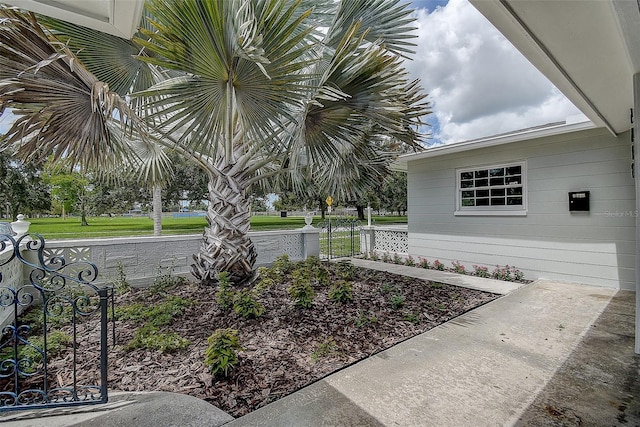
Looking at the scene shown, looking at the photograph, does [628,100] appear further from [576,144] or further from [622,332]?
[622,332]

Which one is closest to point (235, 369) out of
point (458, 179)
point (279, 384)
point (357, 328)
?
point (279, 384)

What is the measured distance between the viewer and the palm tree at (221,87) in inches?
108

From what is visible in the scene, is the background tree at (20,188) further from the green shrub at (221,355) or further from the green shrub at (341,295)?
the green shrub at (221,355)

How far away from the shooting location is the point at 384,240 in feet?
29.6

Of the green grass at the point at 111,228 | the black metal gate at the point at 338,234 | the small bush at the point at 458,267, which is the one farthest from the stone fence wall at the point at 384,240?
the green grass at the point at 111,228

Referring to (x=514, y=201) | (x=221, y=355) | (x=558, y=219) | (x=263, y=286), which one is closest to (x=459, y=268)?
(x=514, y=201)

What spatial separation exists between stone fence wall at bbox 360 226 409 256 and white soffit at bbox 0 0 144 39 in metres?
7.49

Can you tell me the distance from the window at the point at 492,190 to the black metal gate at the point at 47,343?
6.98 meters

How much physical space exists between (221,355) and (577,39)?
3992 mm

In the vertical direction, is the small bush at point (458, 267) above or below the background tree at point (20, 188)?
below

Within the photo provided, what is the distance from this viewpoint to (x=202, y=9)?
8.71ft

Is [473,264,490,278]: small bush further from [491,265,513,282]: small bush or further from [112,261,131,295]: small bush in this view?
[112,261,131,295]: small bush

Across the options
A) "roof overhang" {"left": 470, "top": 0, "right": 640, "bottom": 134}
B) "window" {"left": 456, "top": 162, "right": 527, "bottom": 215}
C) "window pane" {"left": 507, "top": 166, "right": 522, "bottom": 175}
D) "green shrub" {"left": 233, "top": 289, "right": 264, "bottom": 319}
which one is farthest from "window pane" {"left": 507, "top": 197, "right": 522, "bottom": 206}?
"green shrub" {"left": 233, "top": 289, "right": 264, "bottom": 319}

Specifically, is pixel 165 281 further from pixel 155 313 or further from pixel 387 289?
pixel 387 289
